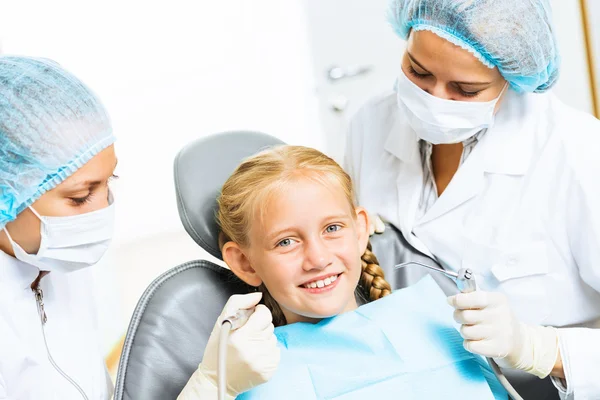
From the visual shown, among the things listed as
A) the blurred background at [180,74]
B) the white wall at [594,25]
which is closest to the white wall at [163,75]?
the blurred background at [180,74]

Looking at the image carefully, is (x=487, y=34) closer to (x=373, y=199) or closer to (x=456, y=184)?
(x=456, y=184)

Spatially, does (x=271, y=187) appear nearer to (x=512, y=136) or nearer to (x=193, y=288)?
(x=193, y=288)

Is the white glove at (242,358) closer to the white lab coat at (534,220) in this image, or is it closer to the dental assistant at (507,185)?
the dental assistant at (507,185)

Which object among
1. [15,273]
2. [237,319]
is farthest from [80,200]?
[237,319]

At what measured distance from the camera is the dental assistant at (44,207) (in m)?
1.21

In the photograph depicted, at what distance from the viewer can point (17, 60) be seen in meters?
1.25

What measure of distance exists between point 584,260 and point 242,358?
710 mm

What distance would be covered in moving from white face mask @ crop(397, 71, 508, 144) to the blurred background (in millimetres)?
1578

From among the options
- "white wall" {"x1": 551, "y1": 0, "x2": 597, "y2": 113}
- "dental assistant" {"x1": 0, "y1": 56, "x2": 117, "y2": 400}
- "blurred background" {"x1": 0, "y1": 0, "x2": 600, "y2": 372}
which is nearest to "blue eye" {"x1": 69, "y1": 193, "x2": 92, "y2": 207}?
"dental assistant" {"x1": 0, "y1": 56, "x2": 117, "y2": 400}

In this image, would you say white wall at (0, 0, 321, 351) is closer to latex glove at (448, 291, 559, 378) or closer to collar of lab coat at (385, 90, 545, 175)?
collar of lab coat at (385, 90, 545, 175)

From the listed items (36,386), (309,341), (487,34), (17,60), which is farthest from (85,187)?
(487,34)

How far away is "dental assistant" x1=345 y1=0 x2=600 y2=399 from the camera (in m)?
1.29

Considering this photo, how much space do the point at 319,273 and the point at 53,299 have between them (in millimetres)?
580

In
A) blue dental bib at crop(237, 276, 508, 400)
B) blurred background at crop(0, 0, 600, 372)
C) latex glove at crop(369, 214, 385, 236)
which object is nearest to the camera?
blue dental bib at crop(237, 276, 508, 400)
